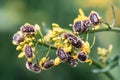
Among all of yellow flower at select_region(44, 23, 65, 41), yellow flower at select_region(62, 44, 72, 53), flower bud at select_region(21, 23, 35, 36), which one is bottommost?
yellow flower at select_region(62, 44, 72, 53)

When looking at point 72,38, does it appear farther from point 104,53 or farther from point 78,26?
point 104,53

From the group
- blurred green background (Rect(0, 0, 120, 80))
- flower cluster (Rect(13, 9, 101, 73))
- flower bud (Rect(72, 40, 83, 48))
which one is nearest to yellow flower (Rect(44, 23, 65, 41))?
flower cluster (Rect(13, 9, 101, 73))

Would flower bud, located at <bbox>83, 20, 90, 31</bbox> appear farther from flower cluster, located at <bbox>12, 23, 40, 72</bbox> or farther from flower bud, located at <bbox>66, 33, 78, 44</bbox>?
flower cluster, located at <bbox>12, 23, 40, 72</bbox>

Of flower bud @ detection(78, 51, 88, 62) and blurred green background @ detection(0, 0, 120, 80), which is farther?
blurred green background @ detection(0, 0, 120, 80)

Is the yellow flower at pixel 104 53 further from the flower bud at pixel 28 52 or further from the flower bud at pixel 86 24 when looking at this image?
the flower bud at pixel 28 52

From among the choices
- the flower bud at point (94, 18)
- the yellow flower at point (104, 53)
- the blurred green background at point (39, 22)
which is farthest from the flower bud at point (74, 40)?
the blurred green background at point (39, 22)

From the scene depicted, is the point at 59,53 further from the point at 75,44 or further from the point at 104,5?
the point at 104,5

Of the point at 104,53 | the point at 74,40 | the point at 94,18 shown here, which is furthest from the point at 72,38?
the point at 104,53

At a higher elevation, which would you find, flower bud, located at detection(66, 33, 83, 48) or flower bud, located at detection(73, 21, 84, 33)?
flower bud, located at detection(73, 21, 84, 33)

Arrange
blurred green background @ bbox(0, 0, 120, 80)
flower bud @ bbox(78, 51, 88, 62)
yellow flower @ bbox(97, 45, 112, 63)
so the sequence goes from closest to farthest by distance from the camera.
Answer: flower bud @ bbox(78, 51, 88, 62) → yellow flower @ bbox(97, 45, 112, 63) → blurred green background @ bbox(0, 0, 120, 80)

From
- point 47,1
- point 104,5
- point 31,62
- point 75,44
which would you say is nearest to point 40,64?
point 31,62
